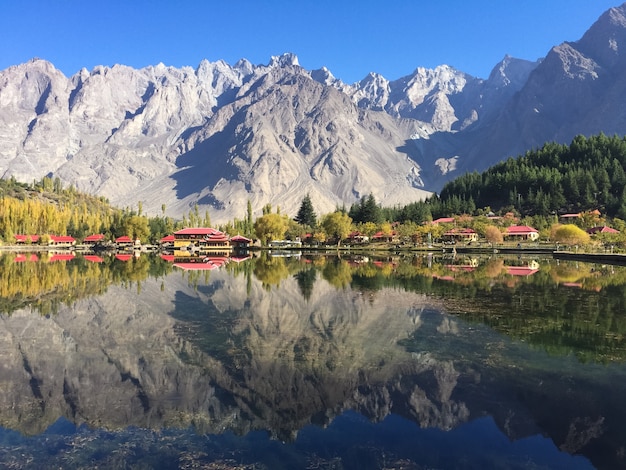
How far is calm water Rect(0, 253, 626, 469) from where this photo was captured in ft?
35.7

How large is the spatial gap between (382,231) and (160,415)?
122088mm

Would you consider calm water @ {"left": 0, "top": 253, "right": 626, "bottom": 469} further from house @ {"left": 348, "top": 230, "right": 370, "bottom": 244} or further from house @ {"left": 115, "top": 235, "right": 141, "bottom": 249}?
house @ {"left": 115, "top": 235, "right": 141, "bottom": 249}

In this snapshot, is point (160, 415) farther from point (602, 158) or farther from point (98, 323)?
point (602, 158)

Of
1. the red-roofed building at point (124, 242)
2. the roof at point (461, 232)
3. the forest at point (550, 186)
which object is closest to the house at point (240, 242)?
the red-roofed building at point (124, 242)

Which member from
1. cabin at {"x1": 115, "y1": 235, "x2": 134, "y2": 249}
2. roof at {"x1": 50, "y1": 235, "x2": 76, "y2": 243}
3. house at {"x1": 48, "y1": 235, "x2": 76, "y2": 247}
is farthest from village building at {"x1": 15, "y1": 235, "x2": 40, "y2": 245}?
cabin at {"x1": 115, "y1": 235, "x2": 134, "y2": 249}

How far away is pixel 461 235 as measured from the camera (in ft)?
438

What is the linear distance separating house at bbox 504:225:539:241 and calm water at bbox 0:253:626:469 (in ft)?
346

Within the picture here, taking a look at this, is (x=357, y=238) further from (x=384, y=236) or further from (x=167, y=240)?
(x=167, y=240)

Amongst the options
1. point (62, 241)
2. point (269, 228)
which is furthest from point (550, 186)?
point (62, 241)

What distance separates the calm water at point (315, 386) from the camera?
35.7ft

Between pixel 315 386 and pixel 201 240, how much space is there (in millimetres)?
124942

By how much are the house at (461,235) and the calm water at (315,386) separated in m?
104

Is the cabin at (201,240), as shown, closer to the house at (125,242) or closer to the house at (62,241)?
the house at (125,242)

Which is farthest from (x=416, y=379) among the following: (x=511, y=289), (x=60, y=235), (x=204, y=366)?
(x=60, y=235)
